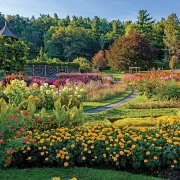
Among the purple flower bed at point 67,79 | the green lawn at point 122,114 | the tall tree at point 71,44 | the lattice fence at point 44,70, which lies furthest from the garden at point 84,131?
the tall tree at point 71,44

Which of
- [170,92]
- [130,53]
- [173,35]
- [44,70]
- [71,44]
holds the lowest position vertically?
[170,92]

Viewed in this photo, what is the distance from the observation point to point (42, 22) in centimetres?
5944

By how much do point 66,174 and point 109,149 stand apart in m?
0.77

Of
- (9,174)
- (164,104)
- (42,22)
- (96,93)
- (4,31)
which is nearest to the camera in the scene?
(9,174)

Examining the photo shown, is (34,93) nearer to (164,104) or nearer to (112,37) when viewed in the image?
(164,104)

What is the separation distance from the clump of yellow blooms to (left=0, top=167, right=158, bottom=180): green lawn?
0.15 metres

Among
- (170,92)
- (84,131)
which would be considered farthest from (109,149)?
(170,92)

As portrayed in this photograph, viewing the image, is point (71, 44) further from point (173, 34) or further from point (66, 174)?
point (66, 174)

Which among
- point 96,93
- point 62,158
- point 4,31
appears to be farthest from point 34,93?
point 4,31

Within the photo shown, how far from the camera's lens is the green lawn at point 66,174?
442cm

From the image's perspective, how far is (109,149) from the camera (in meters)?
4.84

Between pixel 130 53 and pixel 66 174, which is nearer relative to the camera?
pixel 66 174

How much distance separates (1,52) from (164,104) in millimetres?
13876

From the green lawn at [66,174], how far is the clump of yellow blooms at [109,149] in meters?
0.15
